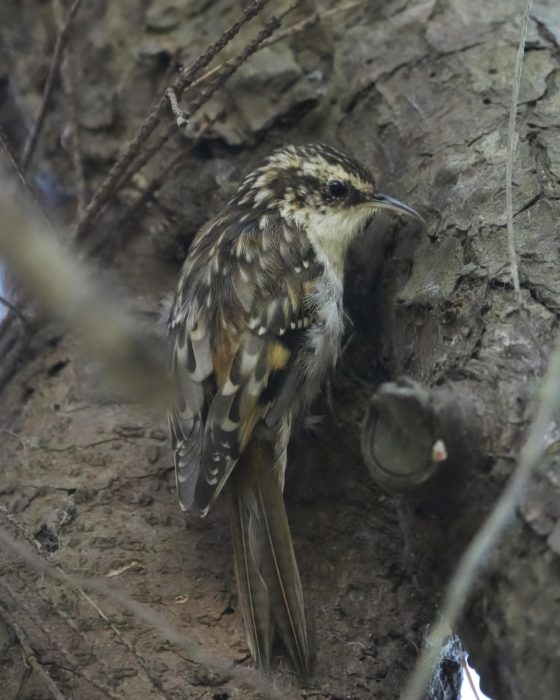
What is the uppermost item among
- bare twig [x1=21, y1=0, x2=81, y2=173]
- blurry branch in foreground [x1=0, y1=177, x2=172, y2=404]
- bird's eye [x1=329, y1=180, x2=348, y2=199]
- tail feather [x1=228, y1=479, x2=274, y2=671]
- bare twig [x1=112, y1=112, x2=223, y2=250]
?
bare twig [x1=21, y1=0, x2=81, y2=173]

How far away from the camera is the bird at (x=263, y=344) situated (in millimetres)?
2434

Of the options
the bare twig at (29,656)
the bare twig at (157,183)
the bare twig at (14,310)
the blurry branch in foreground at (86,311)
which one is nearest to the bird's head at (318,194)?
the bare twig at (157,183)

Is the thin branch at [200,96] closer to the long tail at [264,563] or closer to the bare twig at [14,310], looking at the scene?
the bare twig at [14,310]

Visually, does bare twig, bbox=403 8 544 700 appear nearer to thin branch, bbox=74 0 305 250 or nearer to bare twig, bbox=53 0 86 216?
thin branch, bbox=74 0 305 250

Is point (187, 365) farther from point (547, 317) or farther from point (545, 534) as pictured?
point (545, 534)

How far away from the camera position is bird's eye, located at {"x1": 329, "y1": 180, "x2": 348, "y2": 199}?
3029mm

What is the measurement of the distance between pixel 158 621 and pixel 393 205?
4.53ft

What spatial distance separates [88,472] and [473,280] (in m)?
1.21

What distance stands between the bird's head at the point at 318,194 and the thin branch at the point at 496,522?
132 cm

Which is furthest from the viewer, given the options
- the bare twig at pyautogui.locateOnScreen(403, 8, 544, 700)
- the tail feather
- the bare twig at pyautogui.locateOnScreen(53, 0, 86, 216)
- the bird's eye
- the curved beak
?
the bare twig at pyautogui.locateOnScreen(53, 0, 86, 216)

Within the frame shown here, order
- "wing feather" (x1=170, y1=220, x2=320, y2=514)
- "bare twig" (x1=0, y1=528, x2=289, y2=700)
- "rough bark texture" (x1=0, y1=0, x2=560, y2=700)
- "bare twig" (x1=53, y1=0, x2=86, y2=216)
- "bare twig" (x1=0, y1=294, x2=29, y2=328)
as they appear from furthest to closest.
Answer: "bare twig" (x1=53, y1=0, x2=86, y2=216)
"bare twig" (x1=0, y1=294, x2=29, y2=328)
"wing feather" (x1=170, y1=220, x2=320, y2=514)
"bare twig" (x1=0, y1=528, x2=289, y2=700)
"rough bark texture" (x1=0, y1=0, x2=560, y2=700)

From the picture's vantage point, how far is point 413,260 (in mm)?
2746

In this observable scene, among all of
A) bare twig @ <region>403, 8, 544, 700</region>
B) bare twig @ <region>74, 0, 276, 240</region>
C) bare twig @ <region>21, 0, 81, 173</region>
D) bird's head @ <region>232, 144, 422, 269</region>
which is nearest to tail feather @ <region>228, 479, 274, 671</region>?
bare twig @ <region>403, 8, 544, 700</region>

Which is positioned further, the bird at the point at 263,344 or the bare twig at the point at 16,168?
the bare twig at the point at 16,168
